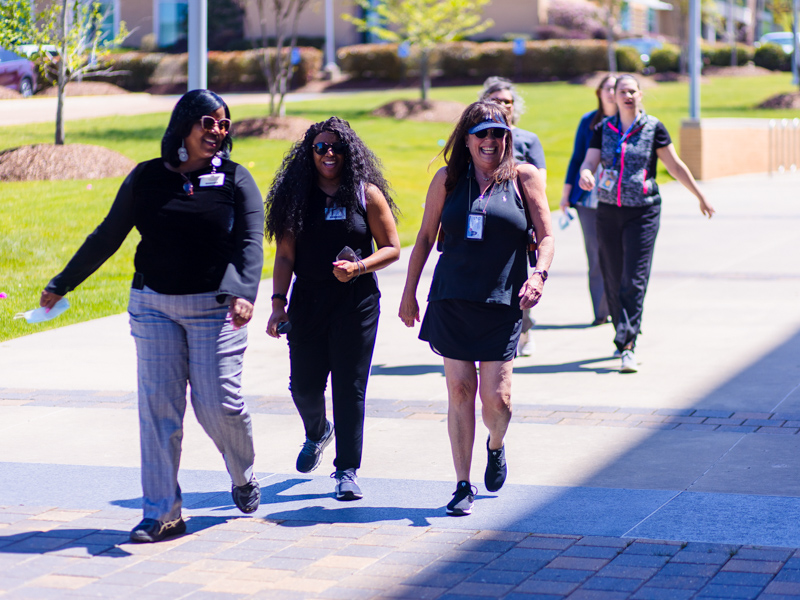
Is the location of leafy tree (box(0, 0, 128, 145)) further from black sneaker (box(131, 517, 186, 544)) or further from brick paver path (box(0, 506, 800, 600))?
black sneaker (box(131, 517, 186, 544))

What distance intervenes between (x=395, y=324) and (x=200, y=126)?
5434 mm

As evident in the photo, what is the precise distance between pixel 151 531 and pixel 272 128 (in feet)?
56.9

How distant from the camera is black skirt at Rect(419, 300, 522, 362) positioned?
5.18m

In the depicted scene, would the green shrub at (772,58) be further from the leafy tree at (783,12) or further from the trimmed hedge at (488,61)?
the trimmed hedge at (488,61)

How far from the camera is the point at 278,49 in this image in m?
22.8

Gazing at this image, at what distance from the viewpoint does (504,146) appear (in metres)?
5.27

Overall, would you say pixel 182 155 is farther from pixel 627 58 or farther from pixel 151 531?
pixel 627 58

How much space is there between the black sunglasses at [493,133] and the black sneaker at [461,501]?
4.88 ft

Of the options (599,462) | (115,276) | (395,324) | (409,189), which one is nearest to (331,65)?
(409,189)

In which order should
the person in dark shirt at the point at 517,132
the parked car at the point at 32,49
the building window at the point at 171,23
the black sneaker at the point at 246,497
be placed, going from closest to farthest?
the black sneaker at the point at 246,497, the person in dark shirt at the point at 517,132, the parked car at the point at 32,49, the building window at the point at 171,23

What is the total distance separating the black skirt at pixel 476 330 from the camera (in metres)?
5.18

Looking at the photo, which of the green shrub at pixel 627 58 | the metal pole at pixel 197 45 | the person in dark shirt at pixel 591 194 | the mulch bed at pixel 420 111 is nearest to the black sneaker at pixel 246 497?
the person in dark shirt at pixel 591 194

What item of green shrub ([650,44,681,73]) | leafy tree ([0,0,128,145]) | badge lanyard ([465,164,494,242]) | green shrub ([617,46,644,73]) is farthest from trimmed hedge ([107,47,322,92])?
badge lanyard ([465,164,494,242])

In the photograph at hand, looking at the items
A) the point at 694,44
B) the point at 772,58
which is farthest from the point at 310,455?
the point at 772,58
